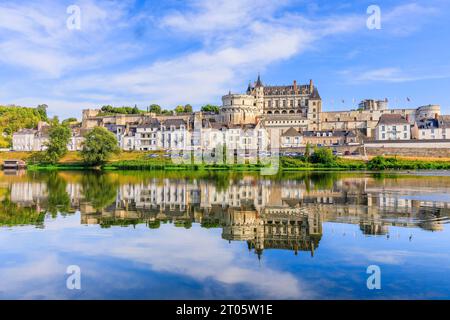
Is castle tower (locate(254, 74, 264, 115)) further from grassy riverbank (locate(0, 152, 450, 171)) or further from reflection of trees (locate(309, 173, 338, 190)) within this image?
reflection of trees (locate(309, 173, 338, 190))

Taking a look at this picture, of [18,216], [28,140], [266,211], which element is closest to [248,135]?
[28,140]

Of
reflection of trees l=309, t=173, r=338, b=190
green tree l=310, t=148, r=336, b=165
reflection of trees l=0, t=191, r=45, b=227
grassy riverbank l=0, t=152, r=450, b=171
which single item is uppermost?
green tree l=310, t=148, r=336, b=165

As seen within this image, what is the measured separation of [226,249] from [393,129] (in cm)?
6088

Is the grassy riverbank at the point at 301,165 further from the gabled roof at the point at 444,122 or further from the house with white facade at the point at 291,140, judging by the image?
the gabled roof at the point at 444,122

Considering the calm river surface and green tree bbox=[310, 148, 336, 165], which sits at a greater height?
green tree bbox=[310, 148, 336, 165]

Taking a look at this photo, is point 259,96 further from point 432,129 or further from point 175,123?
point 432,129

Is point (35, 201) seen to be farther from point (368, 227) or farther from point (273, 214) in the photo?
point (368, 227)

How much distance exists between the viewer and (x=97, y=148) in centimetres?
5231

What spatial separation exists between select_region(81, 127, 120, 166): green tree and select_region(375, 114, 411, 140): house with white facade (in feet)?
125

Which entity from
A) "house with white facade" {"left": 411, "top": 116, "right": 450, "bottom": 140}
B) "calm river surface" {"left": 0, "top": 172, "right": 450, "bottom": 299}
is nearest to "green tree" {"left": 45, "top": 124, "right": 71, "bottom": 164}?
"calm river surface" {"left": 0, "top": 172, "right": 450, "bottom": 299}

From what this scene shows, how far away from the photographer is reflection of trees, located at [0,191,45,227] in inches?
533

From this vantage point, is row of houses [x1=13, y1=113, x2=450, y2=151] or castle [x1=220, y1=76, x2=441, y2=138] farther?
castle [x1=220, y1=76, x2=441, y2=138]
